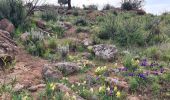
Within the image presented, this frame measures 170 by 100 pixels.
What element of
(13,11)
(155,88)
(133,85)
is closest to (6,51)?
(133,85)

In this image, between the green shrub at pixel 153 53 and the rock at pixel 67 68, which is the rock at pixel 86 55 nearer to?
the rock at pixel 67 68

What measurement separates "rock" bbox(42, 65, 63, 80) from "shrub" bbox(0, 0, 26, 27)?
167 inches

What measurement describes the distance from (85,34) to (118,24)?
3.42ft

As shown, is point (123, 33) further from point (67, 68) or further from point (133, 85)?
point (133, 85)

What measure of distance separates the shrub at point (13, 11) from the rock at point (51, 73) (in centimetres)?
425

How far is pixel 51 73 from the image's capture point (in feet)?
18.6

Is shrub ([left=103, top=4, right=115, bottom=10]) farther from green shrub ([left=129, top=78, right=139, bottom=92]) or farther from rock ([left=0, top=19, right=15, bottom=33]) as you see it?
green shrub ([left=129, top=78, right=139, bottom=92])

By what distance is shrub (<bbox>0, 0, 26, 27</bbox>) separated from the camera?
9680 millimetres

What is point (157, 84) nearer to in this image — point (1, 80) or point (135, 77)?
point (135, 77)

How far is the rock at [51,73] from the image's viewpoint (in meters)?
5.65

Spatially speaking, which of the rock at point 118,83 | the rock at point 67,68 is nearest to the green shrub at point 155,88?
the rock at point 118,83

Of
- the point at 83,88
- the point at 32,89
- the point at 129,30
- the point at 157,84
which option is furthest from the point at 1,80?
the point at 129,30

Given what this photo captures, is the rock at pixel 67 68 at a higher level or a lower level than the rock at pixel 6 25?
lower

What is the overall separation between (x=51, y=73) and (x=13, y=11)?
15.4 ft
